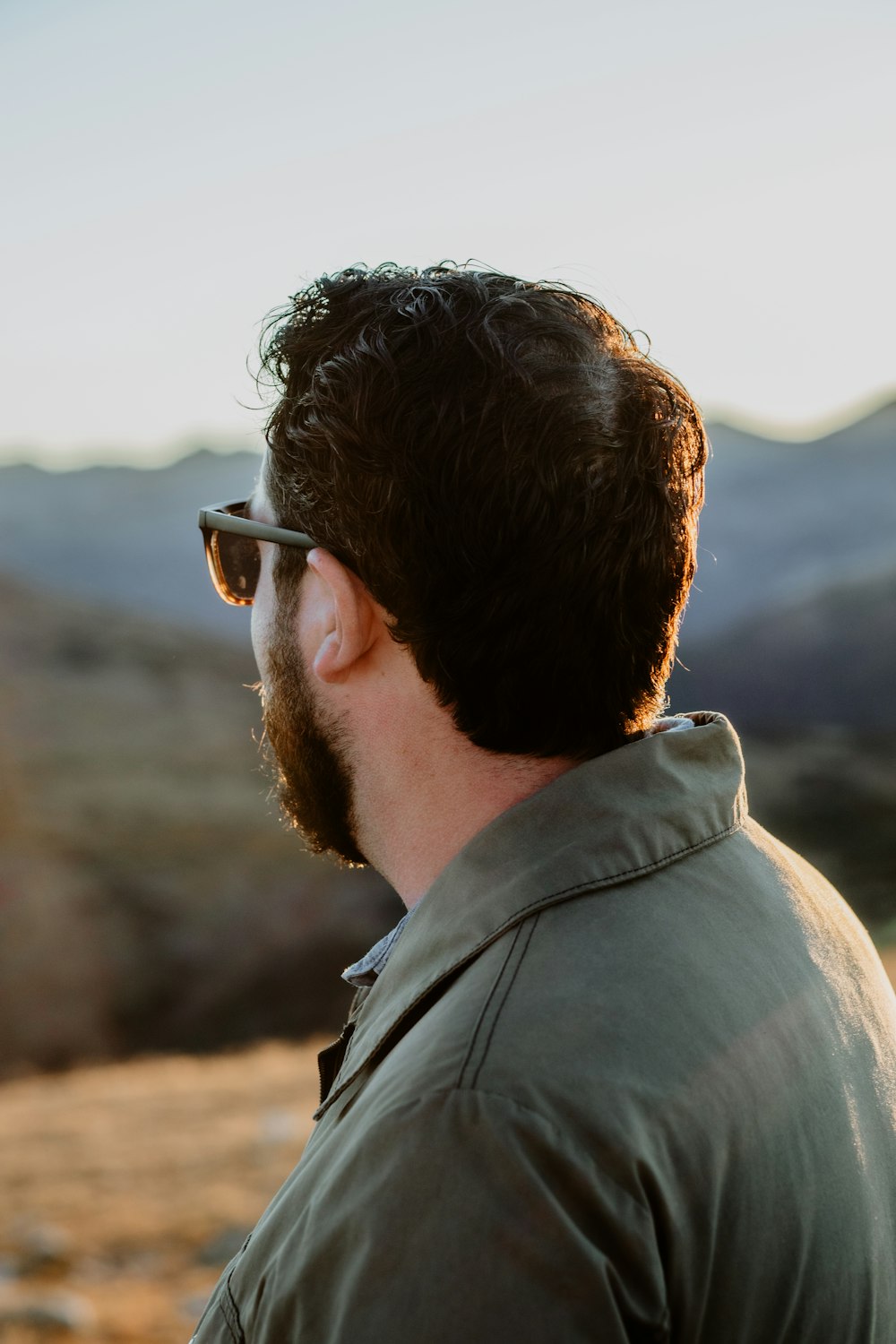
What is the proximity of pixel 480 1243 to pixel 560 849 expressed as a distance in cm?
41

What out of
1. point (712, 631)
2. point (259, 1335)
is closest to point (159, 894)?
point (712, 631)

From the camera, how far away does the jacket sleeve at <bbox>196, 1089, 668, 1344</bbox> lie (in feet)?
3.01

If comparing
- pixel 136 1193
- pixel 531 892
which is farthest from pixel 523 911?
pixel 136 1193

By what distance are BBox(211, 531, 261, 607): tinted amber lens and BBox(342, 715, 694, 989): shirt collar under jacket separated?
2.00 feet

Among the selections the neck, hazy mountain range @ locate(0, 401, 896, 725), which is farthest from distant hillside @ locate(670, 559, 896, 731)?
the neck

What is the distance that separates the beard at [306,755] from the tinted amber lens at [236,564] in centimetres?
19

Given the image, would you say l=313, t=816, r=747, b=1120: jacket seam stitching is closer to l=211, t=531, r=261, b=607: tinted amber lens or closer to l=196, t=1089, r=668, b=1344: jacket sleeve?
l=196, t=1089, r=668, b=1344: jacket sleeve

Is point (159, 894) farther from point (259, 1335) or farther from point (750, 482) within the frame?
point (750, 482)

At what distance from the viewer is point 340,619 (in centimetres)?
157

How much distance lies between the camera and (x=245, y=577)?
1900mm

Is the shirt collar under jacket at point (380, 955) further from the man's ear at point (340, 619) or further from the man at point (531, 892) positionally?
the man's ear at point (340, 619)

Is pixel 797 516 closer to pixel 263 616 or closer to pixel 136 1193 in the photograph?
pixel 136 1193

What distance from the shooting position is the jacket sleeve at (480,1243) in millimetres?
918

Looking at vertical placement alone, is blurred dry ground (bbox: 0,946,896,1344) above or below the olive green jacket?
below
